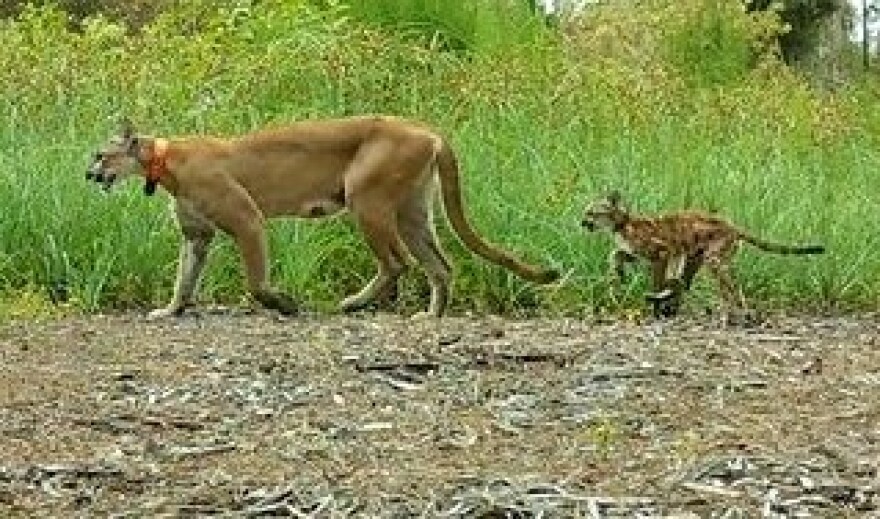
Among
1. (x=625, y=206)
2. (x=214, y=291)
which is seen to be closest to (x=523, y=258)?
(x=625, y=206)

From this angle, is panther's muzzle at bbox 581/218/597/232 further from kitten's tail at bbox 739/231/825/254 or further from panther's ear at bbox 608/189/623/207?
kitten's tail at bbox 739/231/825/254

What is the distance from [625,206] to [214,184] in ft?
6.52

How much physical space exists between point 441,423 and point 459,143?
5796mm

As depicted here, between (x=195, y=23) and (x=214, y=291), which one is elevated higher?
(x=195, y=23)

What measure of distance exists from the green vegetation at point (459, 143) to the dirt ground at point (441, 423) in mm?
2319

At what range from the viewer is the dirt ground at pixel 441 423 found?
4.87m

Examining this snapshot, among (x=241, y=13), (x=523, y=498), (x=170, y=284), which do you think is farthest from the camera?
(x=241, y=13)

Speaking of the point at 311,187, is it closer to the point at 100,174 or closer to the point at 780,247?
the point at 100,174

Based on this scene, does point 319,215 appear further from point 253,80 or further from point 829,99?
point 829,99

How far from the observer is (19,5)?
26.5m

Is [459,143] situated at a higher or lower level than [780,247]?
higher

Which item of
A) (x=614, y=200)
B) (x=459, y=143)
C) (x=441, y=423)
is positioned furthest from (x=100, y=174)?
(x=441, y=423)

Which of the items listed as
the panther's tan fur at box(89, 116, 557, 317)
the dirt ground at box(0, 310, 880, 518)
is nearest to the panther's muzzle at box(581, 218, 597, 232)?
the panther's tan fur at box(89, 116, 557, 317)

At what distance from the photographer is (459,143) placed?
11.5m
